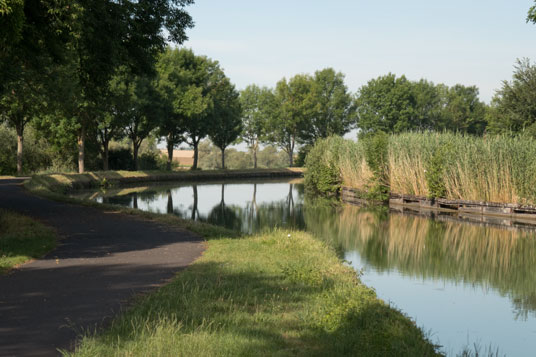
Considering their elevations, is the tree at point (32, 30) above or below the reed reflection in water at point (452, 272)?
above

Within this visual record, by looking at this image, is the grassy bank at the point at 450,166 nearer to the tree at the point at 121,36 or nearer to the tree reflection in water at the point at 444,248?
the tree reflection in water at the point at 444,248

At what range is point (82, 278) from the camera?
30.2ft

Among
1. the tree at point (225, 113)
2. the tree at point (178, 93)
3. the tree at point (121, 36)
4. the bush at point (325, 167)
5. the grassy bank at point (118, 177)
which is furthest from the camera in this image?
the tree at point (225, 113)

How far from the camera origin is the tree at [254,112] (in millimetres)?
85506

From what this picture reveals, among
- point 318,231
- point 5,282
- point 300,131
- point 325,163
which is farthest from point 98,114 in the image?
point 300,131

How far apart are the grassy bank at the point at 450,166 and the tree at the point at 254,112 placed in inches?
1938

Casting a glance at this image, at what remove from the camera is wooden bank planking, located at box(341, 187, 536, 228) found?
23.6 meters

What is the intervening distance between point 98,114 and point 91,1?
3101cm

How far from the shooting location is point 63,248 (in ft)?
40.4

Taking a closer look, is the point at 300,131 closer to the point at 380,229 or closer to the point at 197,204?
the point at 197,204

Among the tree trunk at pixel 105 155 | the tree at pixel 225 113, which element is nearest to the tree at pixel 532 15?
the tree trunk at pixel 105 155

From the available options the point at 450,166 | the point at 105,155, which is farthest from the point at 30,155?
the point at 450,166

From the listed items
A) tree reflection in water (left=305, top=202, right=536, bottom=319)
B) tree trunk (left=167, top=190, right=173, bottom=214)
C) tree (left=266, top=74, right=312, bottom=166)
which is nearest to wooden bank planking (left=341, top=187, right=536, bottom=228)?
tree reflection in water (left=305, top=202, right=536, bottom=319)

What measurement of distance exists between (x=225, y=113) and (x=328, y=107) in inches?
1165
